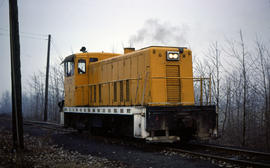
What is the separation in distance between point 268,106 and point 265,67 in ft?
5.85

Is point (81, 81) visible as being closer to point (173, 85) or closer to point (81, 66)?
point (81, 66)

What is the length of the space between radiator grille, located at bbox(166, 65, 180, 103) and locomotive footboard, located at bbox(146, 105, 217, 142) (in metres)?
0.72

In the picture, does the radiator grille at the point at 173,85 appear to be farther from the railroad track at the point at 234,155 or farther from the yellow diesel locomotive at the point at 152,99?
the railroad track at the point at 234,155

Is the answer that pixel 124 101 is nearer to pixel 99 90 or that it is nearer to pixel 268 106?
pixel 99 90

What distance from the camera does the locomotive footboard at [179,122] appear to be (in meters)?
8.79

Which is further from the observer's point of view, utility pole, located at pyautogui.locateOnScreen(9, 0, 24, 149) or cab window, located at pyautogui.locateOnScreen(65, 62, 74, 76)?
cab window, located at pyautogui.locateOnScreen(65, 62, 74, 76)

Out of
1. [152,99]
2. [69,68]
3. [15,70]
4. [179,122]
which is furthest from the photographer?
[69,68]

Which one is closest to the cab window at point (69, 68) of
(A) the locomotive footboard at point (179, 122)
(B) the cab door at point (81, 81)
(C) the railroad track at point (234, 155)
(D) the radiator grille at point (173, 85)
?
(B) the cab door at point (81, 81)

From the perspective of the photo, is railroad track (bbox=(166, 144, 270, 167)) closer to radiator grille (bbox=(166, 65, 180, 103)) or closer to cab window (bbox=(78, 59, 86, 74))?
radiator grille (bbox=(166, 65, 180, 103))

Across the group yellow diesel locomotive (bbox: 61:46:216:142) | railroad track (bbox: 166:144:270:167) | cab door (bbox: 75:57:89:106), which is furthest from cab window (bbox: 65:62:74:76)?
railroad track (bbox: 166:144:270:167)

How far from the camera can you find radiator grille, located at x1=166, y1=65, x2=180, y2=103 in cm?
980

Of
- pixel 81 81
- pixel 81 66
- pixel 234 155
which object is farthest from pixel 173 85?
pixel 81 66

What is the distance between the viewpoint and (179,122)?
359 inches

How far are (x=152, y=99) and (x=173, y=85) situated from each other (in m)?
0.89
